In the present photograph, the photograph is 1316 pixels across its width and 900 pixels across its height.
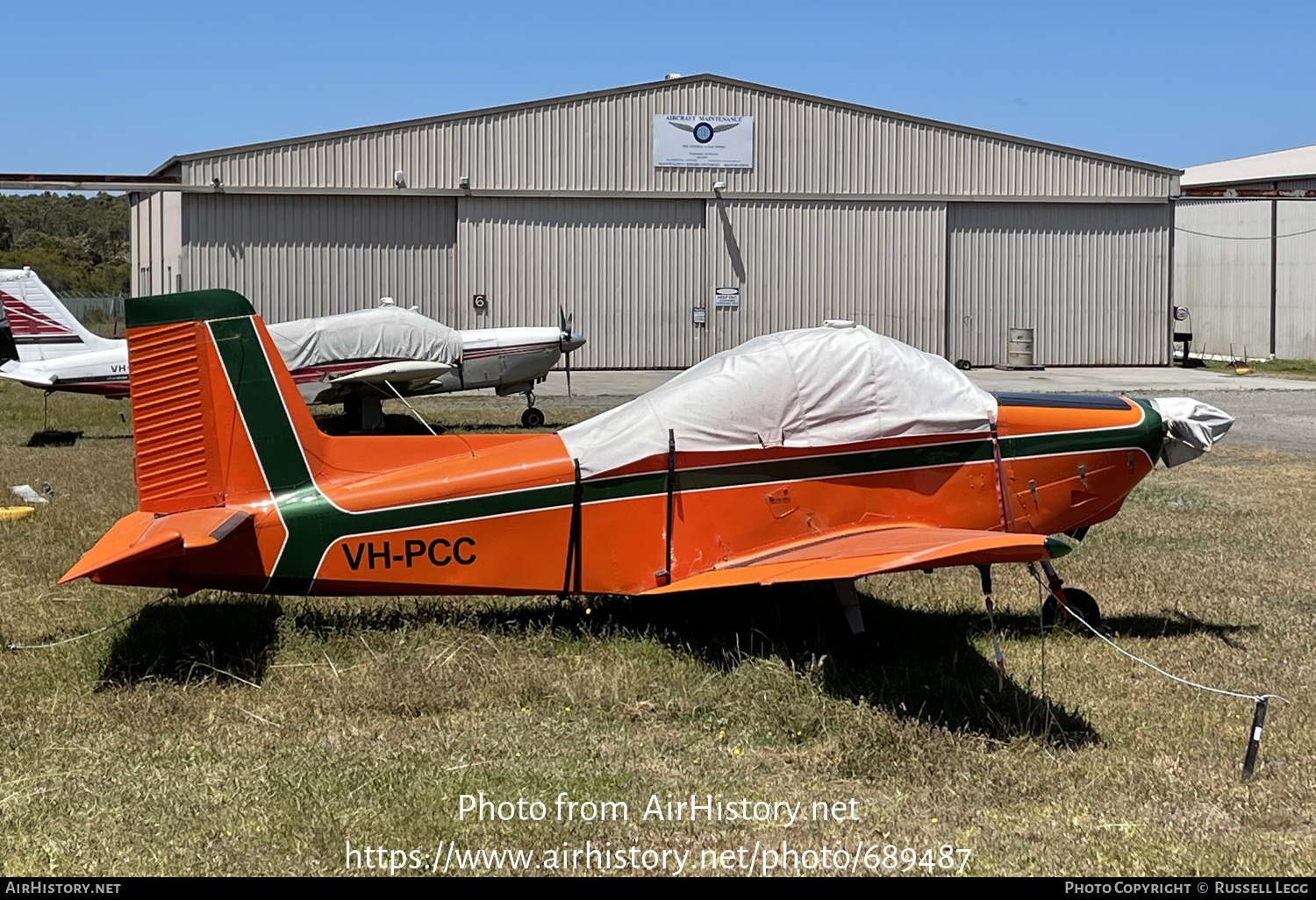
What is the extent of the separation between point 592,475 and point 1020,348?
27.1m

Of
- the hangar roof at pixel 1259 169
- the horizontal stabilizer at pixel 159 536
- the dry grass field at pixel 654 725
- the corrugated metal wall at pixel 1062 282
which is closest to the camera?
the dry grass field at pixel 654 725

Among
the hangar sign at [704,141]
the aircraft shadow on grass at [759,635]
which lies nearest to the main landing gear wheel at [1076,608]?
the aircraft shadow on grass at [759,635]

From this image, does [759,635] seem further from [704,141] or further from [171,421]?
[704,141]

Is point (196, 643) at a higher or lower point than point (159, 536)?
lower

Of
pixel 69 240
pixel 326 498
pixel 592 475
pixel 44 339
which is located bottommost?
pixel 326 498

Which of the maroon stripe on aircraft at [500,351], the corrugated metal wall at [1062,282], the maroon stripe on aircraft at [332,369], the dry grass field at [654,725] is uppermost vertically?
the corrugated metal wall at [1062,282]

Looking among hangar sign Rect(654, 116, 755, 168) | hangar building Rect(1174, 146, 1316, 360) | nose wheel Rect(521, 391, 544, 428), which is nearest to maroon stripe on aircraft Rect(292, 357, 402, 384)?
nose wheel Rect(521, 391, 544, 428)

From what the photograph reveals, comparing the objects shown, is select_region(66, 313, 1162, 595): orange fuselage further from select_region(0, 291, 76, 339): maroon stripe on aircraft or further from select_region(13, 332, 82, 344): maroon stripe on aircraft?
select_region(13, 332, 82, 344): maroon stripe on aircraft

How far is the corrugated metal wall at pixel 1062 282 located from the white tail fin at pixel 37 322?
68.7 ft

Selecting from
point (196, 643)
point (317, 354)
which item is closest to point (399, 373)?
point (317, 354)

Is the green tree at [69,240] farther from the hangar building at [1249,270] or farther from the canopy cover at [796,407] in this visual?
the canopy cover at [796,407]

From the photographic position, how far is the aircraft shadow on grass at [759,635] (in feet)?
20.4

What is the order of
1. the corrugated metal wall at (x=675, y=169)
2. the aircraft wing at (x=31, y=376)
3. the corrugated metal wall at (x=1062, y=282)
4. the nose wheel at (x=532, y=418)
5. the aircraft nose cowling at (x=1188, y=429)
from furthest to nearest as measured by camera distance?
the corrugated metal wall at (x=1062, y=282), the corrugated metal wall at (x=675, y=169), the nose wheel at (x=532, y=418), the aircraft wing at (x=31, y=376), the aircraft nose cowling at (x=1188, y=429)

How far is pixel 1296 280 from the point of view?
116 feet
